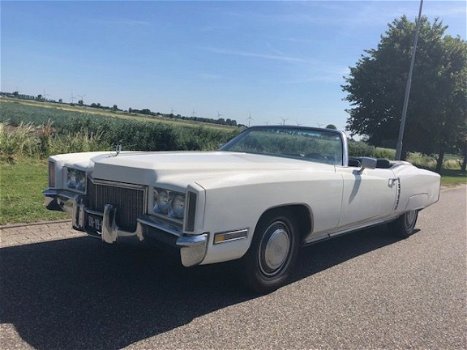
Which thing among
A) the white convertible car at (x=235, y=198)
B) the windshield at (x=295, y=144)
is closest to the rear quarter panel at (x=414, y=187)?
the white convertible car at (x=235, y=198)

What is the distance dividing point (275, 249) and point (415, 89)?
78.2 feet

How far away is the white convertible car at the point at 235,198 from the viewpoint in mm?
3332

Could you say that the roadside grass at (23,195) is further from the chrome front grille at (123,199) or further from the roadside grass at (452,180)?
the roadside grass at (452,180)

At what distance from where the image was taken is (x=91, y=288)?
3807 millimetres

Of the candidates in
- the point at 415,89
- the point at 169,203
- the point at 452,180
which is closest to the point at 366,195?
the point at 169,203

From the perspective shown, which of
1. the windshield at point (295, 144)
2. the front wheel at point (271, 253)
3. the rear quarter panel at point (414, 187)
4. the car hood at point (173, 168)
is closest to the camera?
the car hood at point (173, 168)

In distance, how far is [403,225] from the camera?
6652mm

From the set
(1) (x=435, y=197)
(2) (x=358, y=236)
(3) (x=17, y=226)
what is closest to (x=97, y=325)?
(3) (x=17, y=226)

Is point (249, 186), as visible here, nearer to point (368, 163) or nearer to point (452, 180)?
point (368, 163)

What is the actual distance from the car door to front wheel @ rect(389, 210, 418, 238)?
0.78 meters

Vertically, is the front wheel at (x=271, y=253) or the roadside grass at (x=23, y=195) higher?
the front wheel at (x=271, y=253)

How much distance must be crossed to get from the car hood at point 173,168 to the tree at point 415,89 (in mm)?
22891

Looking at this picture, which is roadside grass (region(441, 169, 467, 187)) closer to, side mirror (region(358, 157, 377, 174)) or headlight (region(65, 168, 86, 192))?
side mirror (region(358, 157, 377, 174))

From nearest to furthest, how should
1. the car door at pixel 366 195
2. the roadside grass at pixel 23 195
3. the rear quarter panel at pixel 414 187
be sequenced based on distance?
the car door at pixel 366 195 → the roadside grass at pixel 23 195 → the rear quarter panel at pixel 414 187
